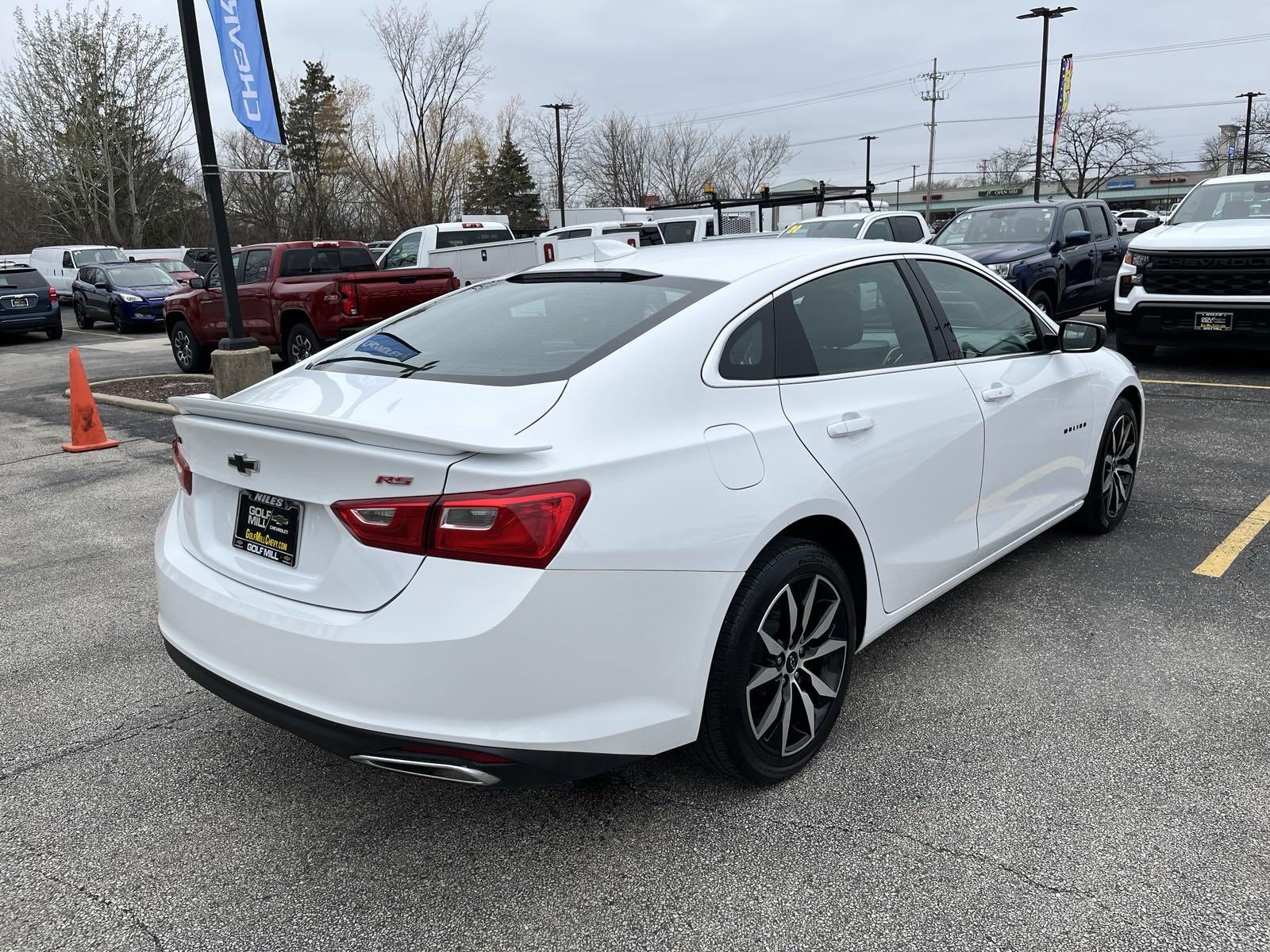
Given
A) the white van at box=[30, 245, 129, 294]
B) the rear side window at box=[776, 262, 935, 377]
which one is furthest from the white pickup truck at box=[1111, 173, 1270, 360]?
the white van at box=[30, 245, 129, 294]

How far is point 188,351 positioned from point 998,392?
1241 centimetres

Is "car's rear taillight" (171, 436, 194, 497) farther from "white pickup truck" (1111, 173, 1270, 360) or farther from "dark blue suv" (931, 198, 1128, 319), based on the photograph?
"dark blue suv" (931, 198, 1128, 319)

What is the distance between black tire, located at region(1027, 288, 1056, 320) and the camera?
11.1 m

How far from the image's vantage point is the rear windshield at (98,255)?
2906cm

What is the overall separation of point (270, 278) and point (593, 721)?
11.2m

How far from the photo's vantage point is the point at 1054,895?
7.92 feet

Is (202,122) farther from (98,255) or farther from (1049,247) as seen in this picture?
(98,255)

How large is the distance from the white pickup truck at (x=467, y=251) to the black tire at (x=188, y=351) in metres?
3.81

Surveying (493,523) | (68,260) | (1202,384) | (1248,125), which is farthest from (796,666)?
(1248,125)

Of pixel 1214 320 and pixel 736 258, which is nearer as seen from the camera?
pixel 736 258

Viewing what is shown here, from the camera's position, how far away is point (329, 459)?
2.41 m

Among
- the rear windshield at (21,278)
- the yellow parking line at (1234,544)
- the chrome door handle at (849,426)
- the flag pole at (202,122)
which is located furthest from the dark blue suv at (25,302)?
the yellow parking line at (1234,544)

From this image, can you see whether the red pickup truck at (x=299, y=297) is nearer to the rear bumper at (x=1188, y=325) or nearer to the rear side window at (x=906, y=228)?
the rear side window at (x=906, y=228)

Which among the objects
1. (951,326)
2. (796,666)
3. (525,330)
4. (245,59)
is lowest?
(796,666)
